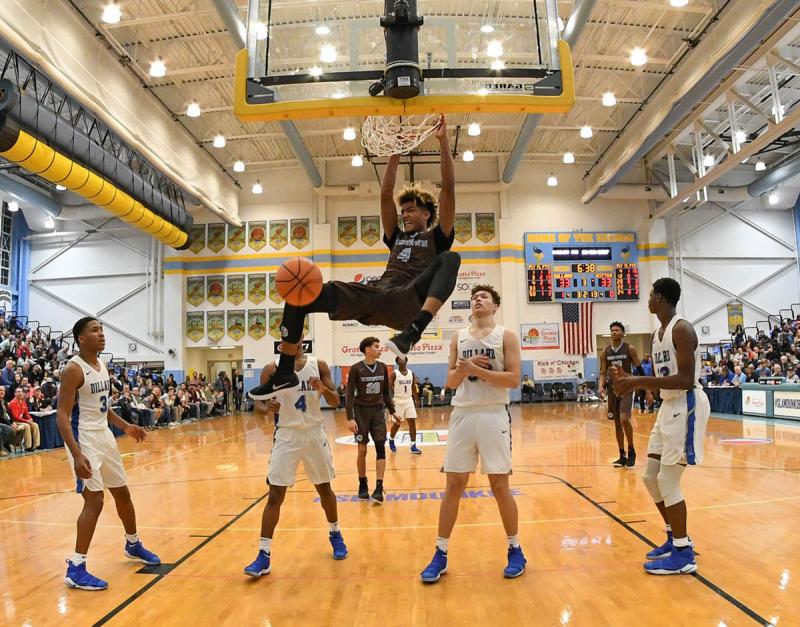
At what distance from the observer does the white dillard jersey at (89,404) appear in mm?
4723

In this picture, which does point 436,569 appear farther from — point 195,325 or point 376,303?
point 195,325

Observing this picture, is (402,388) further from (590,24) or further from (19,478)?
(590,24)

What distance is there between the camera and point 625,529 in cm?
558

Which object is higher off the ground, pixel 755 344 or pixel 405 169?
pixel 405 169

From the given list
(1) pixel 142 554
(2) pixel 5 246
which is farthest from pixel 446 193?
(2) pixel 5 246

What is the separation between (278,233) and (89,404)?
811 inches

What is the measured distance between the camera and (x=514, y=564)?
4469 mm

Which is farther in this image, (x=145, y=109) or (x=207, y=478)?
(x=145, y=109)

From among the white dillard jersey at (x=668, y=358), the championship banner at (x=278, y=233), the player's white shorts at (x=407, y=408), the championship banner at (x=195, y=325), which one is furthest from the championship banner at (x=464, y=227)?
the white dillard jersey at (x=668, y=358)

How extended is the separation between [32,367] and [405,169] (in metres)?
14.7

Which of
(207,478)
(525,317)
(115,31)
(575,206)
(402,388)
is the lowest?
(207,478)

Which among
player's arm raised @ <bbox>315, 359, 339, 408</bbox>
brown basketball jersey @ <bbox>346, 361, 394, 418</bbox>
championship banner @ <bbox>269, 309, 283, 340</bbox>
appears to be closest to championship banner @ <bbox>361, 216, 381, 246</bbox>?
championship banner @ <bbox>269, 309, 283, 340</bbox>

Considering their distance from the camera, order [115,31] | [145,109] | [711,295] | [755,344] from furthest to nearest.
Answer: [711,295], [755,344], [145,109], [115,31]

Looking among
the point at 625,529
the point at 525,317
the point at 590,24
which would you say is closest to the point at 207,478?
the point at 625,529
